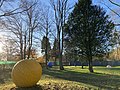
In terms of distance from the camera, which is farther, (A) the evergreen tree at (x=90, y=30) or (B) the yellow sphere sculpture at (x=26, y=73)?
(A) the evergreen tree at (x=90, y=30)

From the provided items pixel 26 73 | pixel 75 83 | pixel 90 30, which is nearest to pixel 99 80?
pixel 75 83

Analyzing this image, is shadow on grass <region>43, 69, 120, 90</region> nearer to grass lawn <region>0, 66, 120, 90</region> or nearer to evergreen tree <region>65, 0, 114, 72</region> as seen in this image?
grass lawn <region>0, 66, 120, 90</region>

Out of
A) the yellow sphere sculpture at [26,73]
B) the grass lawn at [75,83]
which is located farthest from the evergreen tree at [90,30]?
the yellow sphere sculpture at [26,73]

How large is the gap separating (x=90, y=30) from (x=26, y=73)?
25.1m

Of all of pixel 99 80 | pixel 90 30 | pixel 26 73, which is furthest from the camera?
pixel 90 30

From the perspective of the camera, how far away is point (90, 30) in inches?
1417

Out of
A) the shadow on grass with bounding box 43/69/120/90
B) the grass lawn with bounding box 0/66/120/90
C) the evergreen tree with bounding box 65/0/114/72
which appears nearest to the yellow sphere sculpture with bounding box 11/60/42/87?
the grass lawn with bounding box 0/66/120/90

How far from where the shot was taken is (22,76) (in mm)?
12117

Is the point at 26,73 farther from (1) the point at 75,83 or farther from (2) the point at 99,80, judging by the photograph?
(2) the point at 99,80

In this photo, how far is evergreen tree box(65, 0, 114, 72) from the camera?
36.0 m

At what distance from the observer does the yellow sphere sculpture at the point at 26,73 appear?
475 inches

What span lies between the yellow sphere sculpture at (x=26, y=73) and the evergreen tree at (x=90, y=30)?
2428 centimetres

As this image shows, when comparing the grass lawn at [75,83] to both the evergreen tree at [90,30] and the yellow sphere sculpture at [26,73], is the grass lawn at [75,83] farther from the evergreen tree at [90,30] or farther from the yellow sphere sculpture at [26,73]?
the evergreen tree at [90,30]

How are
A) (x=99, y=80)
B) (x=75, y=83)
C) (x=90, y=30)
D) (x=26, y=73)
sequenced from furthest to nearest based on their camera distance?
(x=90, y=30) → (x=99, y=80) → (x=75, y=83) → (x=26, y=73)
